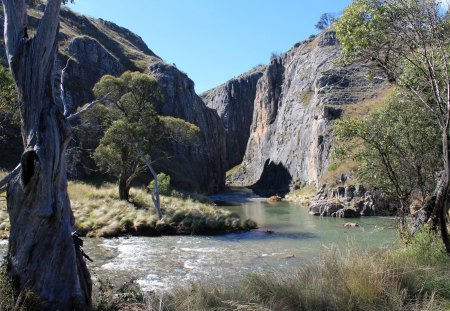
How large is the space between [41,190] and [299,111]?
83761 millimetres

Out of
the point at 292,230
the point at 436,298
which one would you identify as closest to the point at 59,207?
the point at 436,298

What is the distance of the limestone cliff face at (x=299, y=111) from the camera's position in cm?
6756

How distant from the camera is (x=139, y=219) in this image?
25.8 meters

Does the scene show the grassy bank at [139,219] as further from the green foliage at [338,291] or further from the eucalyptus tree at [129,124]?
the green foliage at [338,291]

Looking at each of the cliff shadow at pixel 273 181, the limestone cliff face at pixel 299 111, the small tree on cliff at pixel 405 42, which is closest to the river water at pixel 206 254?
the small tree on cliff at pixel 405 42

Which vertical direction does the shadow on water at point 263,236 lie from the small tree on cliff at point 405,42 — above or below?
below

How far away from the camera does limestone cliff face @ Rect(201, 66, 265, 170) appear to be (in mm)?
138250

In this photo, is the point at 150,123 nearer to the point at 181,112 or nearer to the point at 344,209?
the point at 344,209

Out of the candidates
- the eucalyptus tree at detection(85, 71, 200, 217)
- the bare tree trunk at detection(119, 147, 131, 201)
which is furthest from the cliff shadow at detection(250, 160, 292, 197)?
the bare tree trunk at detection(119, 147, 131, 201)

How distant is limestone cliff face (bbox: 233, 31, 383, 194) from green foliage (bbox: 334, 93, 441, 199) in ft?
129

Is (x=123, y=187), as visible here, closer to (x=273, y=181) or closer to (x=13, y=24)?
(x=13, y=24)

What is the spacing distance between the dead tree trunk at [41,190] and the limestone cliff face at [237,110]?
12773 cm

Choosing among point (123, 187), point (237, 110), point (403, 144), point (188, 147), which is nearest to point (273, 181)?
point (188, 147)

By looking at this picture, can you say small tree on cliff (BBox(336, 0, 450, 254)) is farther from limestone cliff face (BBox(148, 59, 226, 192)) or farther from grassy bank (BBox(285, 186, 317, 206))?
limestone cliff face (BBox(148, 59, 226, 192))
